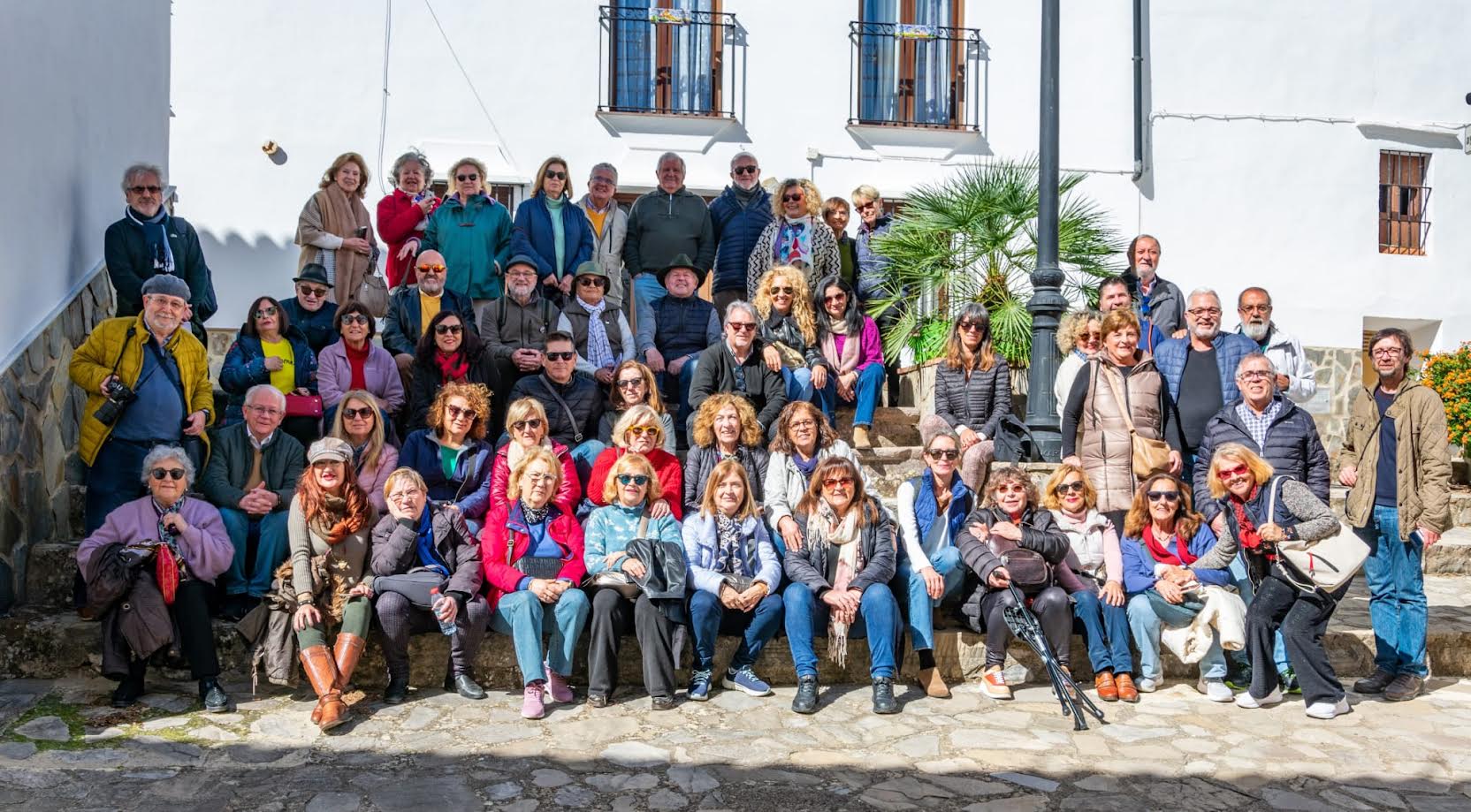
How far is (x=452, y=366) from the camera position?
718 cm

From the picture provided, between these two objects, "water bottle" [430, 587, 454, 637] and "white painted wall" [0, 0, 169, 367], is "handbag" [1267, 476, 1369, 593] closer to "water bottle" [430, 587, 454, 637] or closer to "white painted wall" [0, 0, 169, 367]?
"water bottle" [430, 587, 454, 637]

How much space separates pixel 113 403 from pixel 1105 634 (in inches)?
191

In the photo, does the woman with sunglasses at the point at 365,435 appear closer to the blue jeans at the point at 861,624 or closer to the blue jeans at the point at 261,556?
the blue jeans at the point at 261,556

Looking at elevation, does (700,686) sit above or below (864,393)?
below

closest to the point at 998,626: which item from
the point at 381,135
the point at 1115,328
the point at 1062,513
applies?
the point at 1062,513

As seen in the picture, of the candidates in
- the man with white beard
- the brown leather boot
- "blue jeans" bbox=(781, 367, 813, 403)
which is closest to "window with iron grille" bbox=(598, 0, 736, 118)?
"blue jeans" bbox=(781, 367, 813, 403)

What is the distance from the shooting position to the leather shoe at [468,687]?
555cm

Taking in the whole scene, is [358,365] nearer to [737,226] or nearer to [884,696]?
[737,226]

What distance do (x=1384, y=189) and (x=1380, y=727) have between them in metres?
9.45

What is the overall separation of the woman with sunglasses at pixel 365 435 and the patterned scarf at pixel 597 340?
1864 mm

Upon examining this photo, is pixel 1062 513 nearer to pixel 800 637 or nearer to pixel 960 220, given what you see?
pixel 800 637

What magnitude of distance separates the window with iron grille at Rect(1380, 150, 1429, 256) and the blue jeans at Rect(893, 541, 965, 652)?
9.34 metres

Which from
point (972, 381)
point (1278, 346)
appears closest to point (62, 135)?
point (972, 381)

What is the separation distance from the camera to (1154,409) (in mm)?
6797
